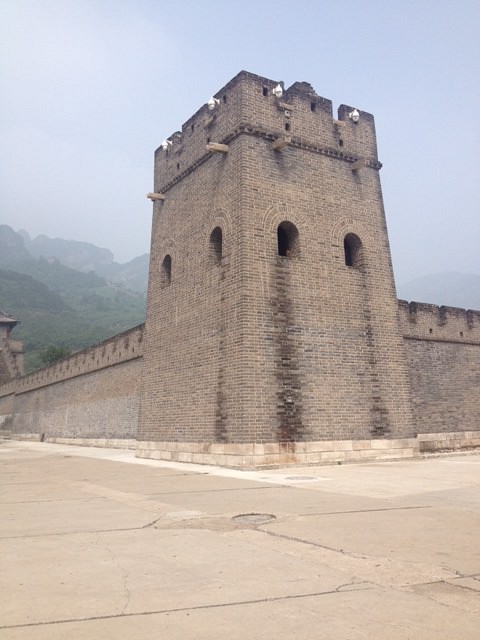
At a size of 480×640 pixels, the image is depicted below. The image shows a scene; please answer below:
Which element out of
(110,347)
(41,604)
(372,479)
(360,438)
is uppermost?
(110,347)

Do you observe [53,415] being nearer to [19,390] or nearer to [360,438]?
[19,390]

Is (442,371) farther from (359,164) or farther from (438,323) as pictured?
(359,164)

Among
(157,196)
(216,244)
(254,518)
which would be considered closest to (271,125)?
(216,244)

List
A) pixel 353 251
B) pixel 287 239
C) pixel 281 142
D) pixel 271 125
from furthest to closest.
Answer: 1. pixel 353 251
2. pixel 287 239
3. pixel 271 125
4. pixel 281 142

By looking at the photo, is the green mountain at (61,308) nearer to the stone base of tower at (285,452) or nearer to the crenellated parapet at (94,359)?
the crenellated parapet at (94,359)

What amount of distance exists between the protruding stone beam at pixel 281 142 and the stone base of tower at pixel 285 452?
6768mm

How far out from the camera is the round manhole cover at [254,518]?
4625mm

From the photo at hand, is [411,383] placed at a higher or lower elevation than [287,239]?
lower

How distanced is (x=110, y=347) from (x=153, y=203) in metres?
9.50

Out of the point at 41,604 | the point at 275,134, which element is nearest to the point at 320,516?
the point at 41,604

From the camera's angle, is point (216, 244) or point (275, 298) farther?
point (216, 244)

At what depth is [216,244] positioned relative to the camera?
41.7 ft

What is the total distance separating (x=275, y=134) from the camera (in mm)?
12312

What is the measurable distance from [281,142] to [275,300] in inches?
148
